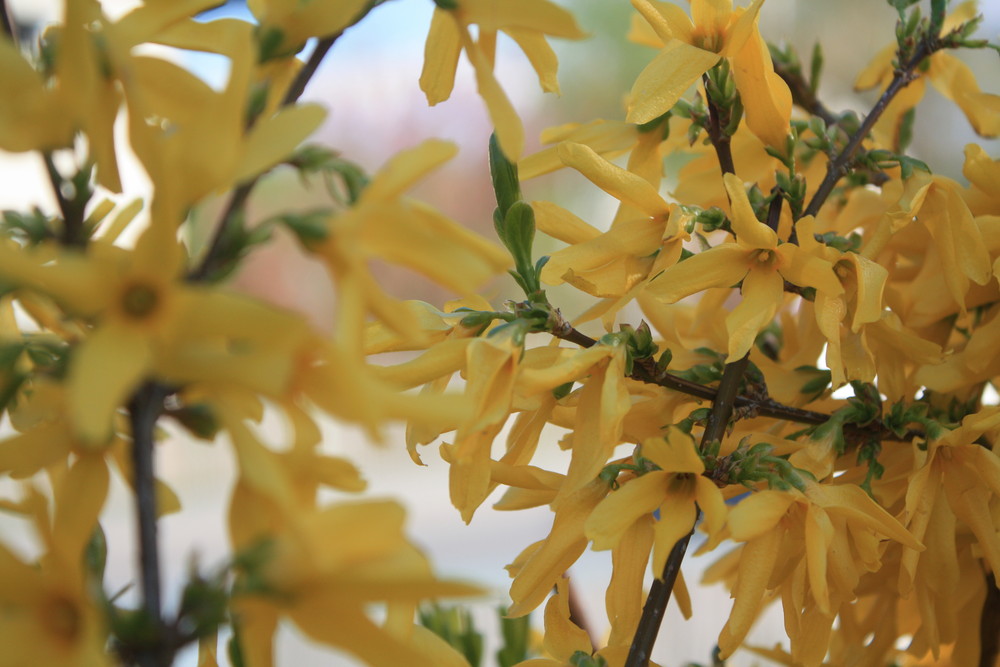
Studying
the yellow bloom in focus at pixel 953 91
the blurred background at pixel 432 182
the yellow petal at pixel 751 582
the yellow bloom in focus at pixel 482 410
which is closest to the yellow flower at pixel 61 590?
the yellow bloom in focus at pixel 482 410

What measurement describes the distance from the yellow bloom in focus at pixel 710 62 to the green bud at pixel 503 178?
56 mm

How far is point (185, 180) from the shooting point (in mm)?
200

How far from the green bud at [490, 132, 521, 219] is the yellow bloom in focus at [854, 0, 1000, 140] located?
8.9 inches

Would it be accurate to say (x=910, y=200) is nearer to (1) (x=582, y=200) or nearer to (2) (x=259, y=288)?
(1) (x=582, y=200)

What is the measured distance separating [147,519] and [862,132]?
334 mm

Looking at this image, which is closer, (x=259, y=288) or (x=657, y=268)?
(x=657, y=268)

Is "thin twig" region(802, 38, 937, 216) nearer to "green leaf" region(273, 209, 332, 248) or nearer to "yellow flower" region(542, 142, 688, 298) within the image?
"yellow flower" region(542, 142, 688, 298)

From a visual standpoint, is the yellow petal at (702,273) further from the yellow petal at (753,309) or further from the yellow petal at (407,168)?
the yellow petal at (407,168)

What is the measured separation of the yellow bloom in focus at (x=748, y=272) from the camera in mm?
343

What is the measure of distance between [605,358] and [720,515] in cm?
7

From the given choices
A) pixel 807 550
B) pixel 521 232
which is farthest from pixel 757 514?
pixel 521 232

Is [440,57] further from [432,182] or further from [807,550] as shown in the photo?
[432,182]

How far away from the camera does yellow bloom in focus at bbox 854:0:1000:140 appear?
0.47 metres

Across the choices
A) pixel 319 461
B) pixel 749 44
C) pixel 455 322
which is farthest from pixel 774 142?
pixel 319 461
